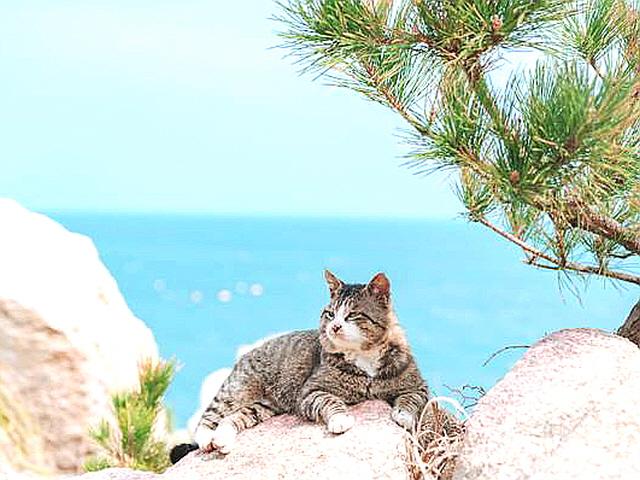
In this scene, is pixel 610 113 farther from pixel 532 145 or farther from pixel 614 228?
pixel 614 228

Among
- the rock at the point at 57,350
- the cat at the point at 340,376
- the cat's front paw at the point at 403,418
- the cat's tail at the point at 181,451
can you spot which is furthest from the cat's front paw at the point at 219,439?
the rock at the point at 57,350

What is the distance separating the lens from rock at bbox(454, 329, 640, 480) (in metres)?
1.84

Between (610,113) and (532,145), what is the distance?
15cm

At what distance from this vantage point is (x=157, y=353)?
3.77 m

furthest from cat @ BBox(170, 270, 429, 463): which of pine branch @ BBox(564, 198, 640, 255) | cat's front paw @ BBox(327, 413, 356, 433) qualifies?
pine branch @ BBox(564, 198, 640, 255)

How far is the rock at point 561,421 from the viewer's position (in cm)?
184

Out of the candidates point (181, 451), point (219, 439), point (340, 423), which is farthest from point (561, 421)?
point (181, 451)

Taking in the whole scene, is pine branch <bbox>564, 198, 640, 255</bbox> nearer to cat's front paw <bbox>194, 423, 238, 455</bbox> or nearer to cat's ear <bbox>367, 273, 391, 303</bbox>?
cat's ear <bbox>367, 273, 391, 303</bbox>

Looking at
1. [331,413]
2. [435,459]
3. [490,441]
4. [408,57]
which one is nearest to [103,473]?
[331,413]

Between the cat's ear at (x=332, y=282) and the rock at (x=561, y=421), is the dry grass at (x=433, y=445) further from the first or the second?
the cat's ear at (x=332, y=282)

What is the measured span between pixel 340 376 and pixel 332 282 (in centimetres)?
20

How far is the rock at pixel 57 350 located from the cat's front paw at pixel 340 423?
1538 millimetres

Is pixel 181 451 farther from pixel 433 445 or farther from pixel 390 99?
pixel 390 99

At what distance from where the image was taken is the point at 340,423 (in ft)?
6.67
